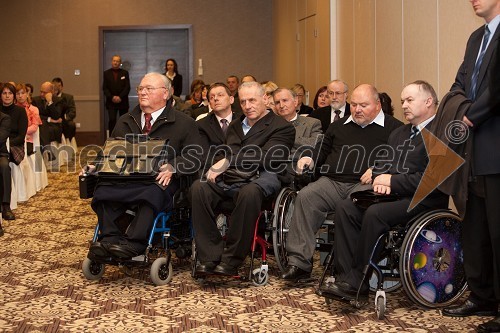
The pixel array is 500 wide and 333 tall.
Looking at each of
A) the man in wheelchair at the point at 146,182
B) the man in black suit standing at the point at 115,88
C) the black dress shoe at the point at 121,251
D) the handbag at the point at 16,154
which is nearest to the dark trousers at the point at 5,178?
the handbag at the point at 16,154

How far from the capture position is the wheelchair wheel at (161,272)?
4.99 meters

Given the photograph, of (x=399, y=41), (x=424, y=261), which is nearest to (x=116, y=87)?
(x=399, y=41)

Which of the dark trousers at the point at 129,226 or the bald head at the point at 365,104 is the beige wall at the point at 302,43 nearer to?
the bald head at the point at 365,104

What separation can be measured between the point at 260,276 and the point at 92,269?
1107 mm

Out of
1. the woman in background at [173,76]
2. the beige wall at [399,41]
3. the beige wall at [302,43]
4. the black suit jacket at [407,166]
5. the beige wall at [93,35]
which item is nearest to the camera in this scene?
the black suit jacket at [407,166]

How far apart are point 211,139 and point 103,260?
1257mm

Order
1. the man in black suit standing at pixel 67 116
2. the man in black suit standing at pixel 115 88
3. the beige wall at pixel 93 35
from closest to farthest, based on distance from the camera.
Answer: the man in black suit standing at pixel 67 116 → the man in black suit standing at pixel 115 88 → the beige wall at pixel 93 35

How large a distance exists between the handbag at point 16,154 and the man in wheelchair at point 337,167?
3828 millimetres

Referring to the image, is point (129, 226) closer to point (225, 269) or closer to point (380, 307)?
point (225, 269)

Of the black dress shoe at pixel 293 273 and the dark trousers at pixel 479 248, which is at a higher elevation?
the dark trousers at pixel 479 248

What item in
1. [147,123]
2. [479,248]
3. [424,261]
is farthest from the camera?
[147,123]

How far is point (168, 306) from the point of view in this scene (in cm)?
452

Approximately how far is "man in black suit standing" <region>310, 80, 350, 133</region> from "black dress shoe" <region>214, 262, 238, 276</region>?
2.46m

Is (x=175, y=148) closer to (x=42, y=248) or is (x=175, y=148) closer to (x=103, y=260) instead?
(x=103, y=260)
